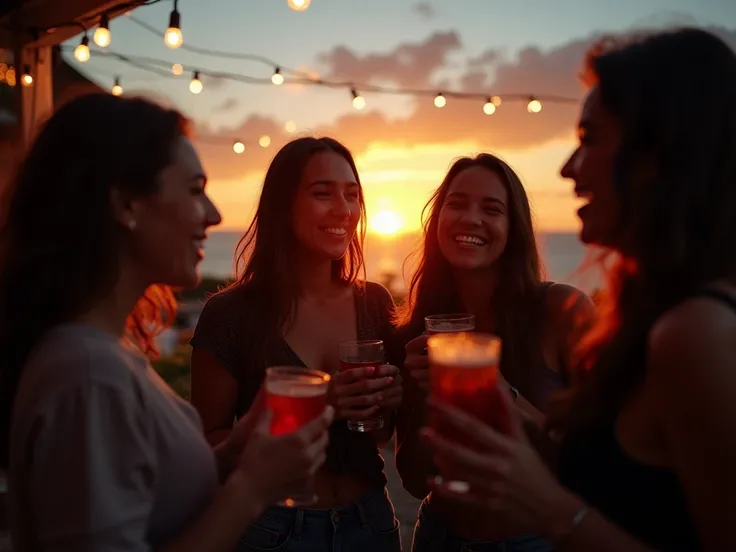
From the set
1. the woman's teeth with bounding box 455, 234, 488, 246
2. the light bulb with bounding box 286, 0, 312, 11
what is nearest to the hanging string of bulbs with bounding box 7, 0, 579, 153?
the light bulb with bounding box 286, 0, 312, 11

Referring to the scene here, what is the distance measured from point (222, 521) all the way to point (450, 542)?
3.79 ft

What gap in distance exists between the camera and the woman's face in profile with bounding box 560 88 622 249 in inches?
55.7

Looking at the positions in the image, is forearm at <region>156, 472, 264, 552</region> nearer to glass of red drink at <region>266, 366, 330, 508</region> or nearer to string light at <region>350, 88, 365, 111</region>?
glass of red drink at <region>266, 366, 330, 508</region>

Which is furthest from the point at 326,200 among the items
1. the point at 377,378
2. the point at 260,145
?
the point at 260,145

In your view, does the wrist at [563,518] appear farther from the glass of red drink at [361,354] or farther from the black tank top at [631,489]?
the glass of red drink at [361,354]

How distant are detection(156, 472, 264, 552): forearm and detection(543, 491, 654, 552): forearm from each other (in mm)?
660

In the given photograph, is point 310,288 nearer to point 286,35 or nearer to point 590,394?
point 590,394

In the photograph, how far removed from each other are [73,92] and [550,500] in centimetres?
148

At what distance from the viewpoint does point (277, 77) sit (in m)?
7.32

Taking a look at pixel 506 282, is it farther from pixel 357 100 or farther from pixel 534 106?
pixel 534 106

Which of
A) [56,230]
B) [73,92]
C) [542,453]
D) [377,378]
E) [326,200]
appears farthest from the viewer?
[326,200]

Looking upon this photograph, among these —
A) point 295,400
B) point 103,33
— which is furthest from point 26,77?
point 295,400

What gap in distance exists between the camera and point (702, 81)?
1.29 metres

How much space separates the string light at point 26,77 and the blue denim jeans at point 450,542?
5.90 m
